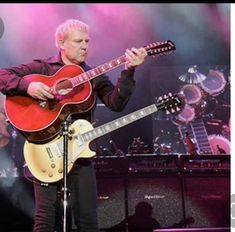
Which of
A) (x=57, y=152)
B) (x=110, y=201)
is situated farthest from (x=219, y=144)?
(x=57, y=152)

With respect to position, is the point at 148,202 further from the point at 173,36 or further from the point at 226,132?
the point at 173,36

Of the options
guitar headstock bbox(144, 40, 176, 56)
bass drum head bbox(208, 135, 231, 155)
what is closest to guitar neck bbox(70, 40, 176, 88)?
guitar headstock bbox(144, 40, 176, 56)

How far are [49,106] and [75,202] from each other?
63 cm

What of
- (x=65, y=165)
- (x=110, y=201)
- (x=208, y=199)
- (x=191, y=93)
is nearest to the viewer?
(x=65, y=165)

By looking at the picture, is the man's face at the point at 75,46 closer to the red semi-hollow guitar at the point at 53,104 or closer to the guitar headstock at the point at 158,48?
the red semi-hollow guitar at the point at 53,104

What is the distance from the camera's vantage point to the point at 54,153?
302cm

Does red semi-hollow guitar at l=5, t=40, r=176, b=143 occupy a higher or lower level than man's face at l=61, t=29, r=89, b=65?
lower

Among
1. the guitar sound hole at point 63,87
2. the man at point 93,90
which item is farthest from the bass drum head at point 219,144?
the guitar sound hole at point 63,87

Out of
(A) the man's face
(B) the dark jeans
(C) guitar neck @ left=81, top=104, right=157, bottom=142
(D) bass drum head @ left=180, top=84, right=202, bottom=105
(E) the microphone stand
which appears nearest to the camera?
(E) the microphone stand

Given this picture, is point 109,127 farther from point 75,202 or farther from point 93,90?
point 75,202

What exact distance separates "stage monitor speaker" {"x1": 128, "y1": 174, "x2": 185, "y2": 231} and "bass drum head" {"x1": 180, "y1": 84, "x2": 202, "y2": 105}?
781 millimetres

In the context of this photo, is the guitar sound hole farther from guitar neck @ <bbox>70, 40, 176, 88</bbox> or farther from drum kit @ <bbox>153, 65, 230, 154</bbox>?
drum kit @ <bbox>153, 65, 230, 154</bbox>

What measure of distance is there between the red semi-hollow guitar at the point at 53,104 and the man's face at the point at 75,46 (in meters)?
0.19

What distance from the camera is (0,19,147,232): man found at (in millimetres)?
2945
